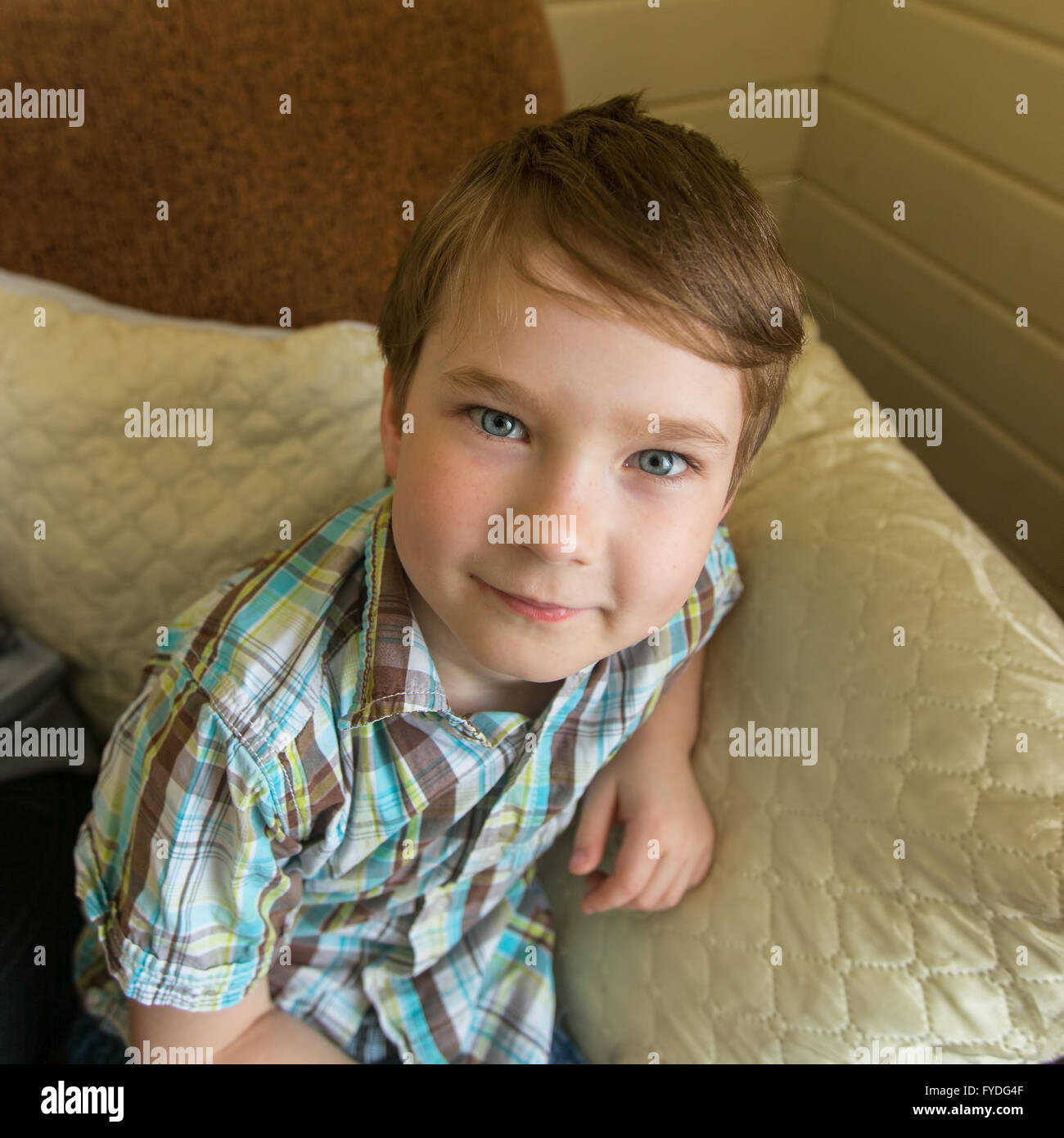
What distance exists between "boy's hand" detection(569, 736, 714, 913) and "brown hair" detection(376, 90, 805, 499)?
1.00 ft

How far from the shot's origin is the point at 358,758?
29.3 inches

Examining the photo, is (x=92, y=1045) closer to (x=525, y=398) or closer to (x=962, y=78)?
(x=525, y=398)

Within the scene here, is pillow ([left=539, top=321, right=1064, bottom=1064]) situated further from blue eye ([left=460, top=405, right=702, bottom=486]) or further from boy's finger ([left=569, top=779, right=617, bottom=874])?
blue eye ([left=460, top=405, right=702, bottom=486])

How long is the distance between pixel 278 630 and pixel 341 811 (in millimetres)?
147

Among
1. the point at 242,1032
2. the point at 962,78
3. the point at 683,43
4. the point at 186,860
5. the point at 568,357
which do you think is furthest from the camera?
the point at 683,43

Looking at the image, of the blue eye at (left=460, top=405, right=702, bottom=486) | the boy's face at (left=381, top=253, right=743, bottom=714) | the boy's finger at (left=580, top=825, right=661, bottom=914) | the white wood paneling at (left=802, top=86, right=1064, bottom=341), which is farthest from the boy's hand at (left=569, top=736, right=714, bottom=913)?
the white wood paneling at (left=802, top=86, right=1064, bottom=341)

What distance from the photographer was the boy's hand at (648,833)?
84 centimetres

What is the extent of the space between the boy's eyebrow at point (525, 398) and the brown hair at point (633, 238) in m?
0.04

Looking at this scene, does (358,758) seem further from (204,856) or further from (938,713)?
(938,713)

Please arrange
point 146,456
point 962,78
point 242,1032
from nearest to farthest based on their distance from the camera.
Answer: point 242,1032
point 146,456
point 962,78

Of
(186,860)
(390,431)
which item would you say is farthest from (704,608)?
(186,860)

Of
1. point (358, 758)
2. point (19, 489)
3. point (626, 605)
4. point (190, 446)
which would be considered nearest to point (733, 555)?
point (626, 605)

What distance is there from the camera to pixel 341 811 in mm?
737

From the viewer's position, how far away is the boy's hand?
836 mm
